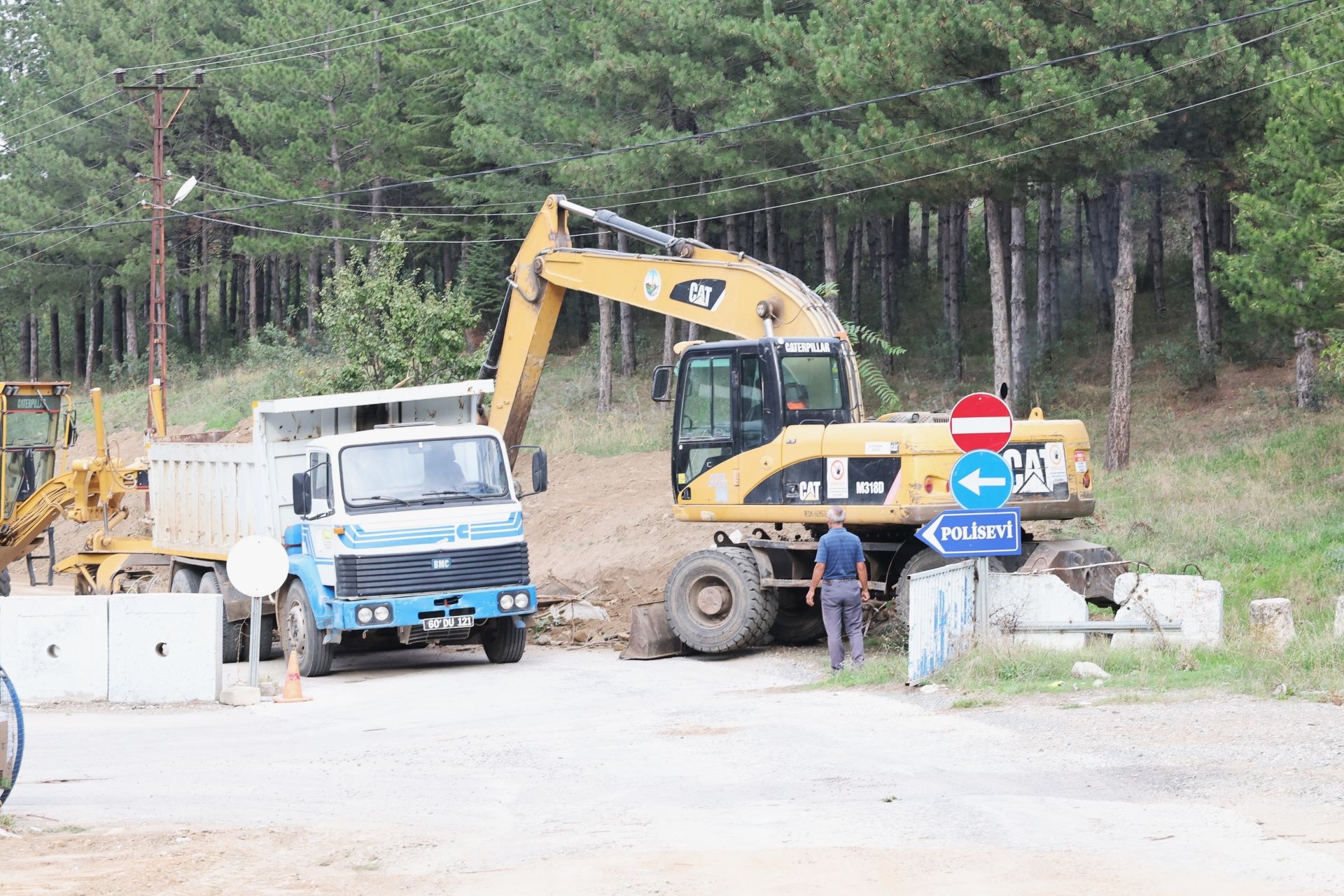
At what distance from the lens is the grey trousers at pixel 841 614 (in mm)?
15266

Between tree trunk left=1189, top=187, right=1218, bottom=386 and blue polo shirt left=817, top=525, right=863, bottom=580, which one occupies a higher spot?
tree trunk left=1189, top=187, right=1218, bottom=386

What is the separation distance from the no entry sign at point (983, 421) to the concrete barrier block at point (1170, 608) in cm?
199

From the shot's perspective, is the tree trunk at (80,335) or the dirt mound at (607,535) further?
the tree trunk at (80,335)

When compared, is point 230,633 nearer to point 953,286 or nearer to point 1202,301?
point 1202,301

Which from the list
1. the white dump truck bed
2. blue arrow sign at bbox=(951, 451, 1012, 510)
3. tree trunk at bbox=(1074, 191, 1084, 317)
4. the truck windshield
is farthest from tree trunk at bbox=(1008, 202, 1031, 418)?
blue arrow sign at bbox=(951, 451, 1012, 510)

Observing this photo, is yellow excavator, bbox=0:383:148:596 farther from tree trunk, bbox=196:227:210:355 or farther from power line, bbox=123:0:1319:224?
tree trunk, bbox=196:227:210:355

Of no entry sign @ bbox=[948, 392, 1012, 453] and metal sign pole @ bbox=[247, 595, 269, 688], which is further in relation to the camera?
metal sign pole @ bbox=[247, 595, 269, 688]

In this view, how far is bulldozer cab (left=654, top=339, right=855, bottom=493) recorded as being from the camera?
677 inches

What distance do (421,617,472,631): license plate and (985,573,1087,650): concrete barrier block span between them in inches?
233

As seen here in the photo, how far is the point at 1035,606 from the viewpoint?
14.4m

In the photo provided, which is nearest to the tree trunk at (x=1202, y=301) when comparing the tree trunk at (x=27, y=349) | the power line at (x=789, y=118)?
the power line at (x=789, y=118)

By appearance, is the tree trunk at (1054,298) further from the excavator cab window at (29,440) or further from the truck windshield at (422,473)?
the truck windshield at (422,473)

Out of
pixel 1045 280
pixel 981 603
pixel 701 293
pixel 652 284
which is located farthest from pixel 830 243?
pixel 981 603

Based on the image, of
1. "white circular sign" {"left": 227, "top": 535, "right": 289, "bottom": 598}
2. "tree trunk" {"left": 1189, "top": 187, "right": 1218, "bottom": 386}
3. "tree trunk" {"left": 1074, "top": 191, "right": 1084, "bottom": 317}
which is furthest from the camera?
"tree trunk" {"left": 1074, "top": 191, "right": 1084, "bottom": 317}
